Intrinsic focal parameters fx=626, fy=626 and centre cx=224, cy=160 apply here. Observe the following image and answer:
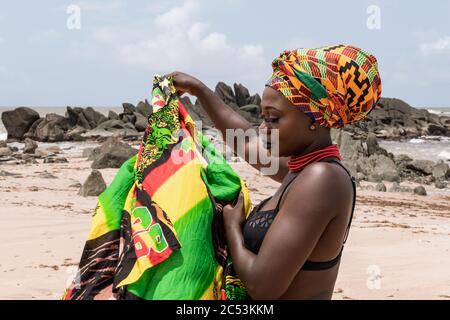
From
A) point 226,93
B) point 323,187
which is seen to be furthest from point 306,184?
point 226,93

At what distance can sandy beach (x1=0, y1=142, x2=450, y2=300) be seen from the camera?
18.7 feet

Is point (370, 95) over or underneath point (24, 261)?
over

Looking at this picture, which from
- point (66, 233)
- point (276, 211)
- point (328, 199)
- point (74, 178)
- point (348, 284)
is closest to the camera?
point (328, 199)

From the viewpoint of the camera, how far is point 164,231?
2.24 metres

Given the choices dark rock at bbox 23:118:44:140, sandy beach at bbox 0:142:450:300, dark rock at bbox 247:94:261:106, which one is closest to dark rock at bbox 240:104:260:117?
dark rock at bbox 247:94:261:106

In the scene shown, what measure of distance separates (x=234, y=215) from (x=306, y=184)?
360mm

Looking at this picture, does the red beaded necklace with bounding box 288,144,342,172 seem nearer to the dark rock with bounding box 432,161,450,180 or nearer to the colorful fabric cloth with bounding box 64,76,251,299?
the colorful fabric cloth with bounding box 64,76,251,299

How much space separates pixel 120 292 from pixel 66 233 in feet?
18.0

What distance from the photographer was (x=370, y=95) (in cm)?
219

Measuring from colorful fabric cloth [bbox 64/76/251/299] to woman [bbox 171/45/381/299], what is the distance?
12cm

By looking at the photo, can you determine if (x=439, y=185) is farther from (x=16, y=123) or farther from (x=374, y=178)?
(x=16, y=123)
